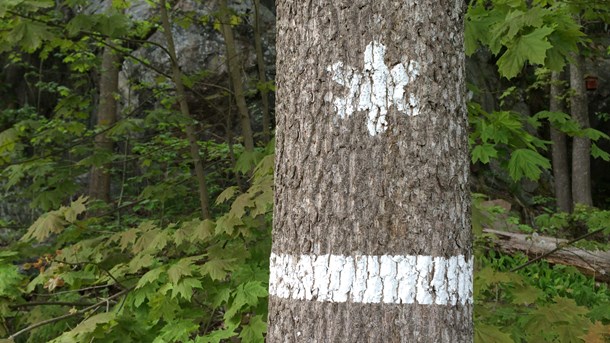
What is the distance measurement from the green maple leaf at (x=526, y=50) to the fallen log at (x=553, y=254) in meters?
4.31

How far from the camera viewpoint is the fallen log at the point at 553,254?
6.95 metres

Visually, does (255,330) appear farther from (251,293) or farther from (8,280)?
(8,280)

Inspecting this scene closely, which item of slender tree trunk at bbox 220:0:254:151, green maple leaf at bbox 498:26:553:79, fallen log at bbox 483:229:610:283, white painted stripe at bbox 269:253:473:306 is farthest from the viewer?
fallen log at bbox 483:229:610:283

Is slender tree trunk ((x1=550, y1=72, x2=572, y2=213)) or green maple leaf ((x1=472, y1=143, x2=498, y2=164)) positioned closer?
green maple leaf ((x1=472, y1=143, x2=498, y2=164))

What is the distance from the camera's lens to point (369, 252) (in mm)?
1543

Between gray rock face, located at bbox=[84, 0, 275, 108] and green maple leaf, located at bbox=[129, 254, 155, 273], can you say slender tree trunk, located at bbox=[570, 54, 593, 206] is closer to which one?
gray rock face, located at bbox=[84, 0, 275, 108]

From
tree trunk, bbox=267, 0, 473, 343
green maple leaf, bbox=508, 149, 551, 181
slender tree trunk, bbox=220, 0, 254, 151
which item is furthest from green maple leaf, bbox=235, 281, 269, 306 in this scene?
slender tree trunk, bbox=220, 0, 254, 151

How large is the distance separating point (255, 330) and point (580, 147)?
8976 mm

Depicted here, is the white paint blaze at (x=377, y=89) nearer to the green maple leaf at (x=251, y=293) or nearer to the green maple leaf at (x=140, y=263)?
the green maple leaf at (x=251, y=293)

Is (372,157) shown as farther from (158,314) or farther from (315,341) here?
(158,314)

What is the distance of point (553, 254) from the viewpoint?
7.25m

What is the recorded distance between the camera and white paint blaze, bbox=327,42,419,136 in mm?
1565

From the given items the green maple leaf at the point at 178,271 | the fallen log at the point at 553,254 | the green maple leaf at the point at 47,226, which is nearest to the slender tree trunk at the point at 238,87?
the green maple leaf at the point at 47,226

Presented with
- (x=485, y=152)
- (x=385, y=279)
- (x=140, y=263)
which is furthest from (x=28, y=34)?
(x=385, y=279)
